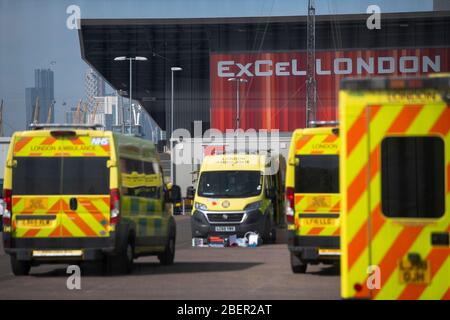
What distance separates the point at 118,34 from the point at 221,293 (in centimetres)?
6721

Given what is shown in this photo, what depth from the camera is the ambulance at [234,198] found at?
30328mm

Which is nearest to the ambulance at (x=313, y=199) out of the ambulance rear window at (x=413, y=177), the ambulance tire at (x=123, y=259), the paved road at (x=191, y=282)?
the paved road at (x=191, y=282)

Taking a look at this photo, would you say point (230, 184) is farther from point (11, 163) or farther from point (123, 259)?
point (11, 163)

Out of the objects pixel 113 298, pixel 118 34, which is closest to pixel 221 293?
pixel 113 298

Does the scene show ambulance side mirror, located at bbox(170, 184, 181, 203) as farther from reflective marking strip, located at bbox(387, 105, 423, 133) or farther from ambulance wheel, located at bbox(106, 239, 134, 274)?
reflective marking strip, located at bbox(387, 105, 423, 133)

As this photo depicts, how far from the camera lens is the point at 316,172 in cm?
2056

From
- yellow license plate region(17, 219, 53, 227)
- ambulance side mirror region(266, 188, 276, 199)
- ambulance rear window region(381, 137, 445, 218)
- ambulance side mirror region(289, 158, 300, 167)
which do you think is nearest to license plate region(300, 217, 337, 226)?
ambulance side mirror region(289, 158, 300, 167)

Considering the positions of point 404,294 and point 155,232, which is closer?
point 404,294

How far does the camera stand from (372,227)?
9.80 meters

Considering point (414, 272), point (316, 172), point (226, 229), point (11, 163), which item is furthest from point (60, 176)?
point (226, 229)

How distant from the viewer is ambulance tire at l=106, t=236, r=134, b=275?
61.3 feet

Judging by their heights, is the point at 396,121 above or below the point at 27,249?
above

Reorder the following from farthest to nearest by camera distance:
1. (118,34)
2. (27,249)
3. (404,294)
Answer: (118,34) → (27,249) → (404,294)

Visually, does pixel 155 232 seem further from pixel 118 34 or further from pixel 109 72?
pixel 109 72
